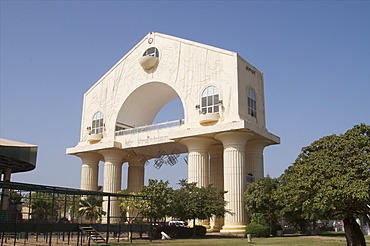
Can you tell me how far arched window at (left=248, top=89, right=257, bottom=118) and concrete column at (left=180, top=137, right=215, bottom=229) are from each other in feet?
17.3

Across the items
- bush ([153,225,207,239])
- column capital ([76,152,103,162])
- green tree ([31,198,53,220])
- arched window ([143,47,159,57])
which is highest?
arched window ([143,47,159,57])

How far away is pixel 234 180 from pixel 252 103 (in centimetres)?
940

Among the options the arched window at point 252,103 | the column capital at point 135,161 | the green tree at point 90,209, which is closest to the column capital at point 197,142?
the arched window at point 252,103

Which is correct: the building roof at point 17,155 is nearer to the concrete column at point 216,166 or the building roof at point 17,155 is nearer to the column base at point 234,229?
the concrete column at point 216,166

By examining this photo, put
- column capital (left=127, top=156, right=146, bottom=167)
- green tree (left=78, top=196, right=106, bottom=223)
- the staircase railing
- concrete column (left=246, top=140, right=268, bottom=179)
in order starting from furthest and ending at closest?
column capital (left=127, top=156, right=146, bottom=167), concrete column (left=246, top=140, right=268, bottom=179), green tree (left=78, top=196, right=106, bottom=223), the staircase railing

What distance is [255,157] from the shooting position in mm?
47844

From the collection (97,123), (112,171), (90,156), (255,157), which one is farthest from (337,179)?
(90,156)

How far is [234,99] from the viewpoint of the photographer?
44.4 m

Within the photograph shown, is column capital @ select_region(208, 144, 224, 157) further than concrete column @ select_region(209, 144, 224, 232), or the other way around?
concrete column @ select_region(209, 144, 224, 232)

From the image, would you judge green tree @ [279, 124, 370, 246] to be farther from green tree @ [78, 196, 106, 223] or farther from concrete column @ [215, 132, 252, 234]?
green tree @ [78, 196, 106, 223]

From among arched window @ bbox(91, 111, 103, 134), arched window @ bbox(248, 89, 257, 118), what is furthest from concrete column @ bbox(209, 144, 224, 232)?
arched window @ bbox(91, 111, 103, 134)

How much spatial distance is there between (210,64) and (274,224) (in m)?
18.1

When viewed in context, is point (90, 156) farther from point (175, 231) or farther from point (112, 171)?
point (175, 231)

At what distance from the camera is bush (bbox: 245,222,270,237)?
39.1m
